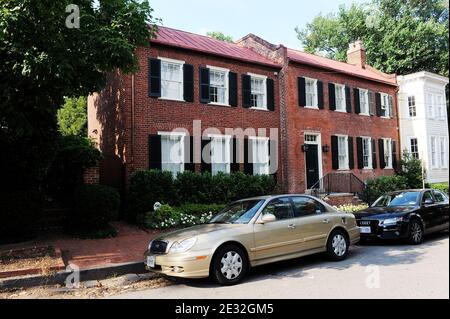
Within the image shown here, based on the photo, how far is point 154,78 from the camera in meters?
14.9

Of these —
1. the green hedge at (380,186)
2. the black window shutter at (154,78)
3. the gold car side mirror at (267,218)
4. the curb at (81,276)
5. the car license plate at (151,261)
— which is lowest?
the curb at (81,276)

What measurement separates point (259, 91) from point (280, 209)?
11377mm

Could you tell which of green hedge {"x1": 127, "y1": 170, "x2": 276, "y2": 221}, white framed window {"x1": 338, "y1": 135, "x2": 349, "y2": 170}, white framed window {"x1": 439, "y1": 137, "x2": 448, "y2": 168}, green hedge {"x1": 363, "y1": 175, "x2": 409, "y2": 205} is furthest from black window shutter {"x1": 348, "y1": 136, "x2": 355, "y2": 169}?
white framed window {"x1": 439, "y1": 137, "x2": 448, "y2": 168}

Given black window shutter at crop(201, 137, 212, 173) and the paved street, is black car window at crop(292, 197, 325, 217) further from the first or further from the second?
black window shutter at crop(201, 137, 212, 173)

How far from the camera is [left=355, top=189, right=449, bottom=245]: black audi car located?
9.33 meters

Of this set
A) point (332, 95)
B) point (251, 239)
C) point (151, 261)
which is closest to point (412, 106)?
point (332, 95)

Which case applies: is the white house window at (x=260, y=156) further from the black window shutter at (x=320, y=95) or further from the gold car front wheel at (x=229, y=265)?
the gold car front wheel at (x=229, y=265)

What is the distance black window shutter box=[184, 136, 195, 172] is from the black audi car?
23.3 ft

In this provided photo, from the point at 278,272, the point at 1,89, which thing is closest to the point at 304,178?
the point at 278,272

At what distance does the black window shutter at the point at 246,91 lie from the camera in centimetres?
1747

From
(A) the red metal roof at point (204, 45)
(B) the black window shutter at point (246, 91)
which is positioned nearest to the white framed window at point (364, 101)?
(A) the red metal roof at point (204, 45)

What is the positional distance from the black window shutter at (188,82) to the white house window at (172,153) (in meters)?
1.65

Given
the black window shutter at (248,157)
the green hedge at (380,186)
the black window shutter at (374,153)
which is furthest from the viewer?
the black window shutter at (374,153)

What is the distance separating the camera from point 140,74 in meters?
14.6
